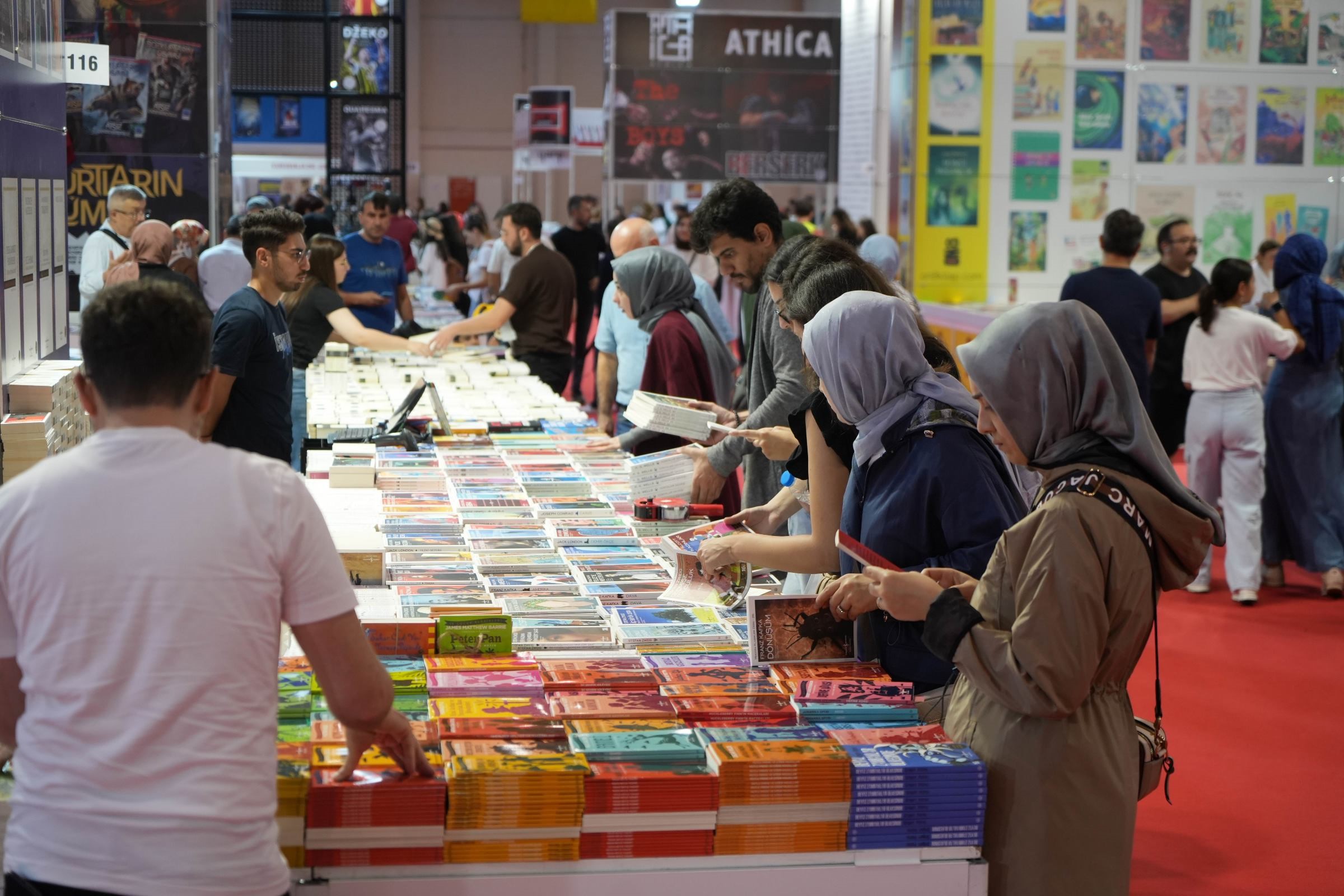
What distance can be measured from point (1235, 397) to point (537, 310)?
12.4 feet

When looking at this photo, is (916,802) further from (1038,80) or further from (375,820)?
(1038,80)

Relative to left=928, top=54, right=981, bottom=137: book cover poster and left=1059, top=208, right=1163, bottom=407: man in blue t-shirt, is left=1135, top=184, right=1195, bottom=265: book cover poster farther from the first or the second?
left=1059, top=208, right=1163, bottom=407: man in blue t-shirt

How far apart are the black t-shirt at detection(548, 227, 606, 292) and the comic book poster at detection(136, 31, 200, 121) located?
4112 millimetres

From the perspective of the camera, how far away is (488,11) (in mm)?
27688

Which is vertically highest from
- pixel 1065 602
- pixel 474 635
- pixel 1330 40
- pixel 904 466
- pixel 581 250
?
pixel 1330 40

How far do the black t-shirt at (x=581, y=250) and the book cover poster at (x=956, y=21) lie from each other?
4.21 m

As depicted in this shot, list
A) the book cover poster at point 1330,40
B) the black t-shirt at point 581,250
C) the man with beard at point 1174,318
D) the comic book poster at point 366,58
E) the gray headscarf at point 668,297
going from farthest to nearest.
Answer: the comic book poster at point 366,58 < the black t-shirt at point 581,250 < the book cover poster at point 1330,40 < the man with beard at point 1174,318 < the gray headscarf at point 668,297

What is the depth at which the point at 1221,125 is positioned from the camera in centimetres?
972

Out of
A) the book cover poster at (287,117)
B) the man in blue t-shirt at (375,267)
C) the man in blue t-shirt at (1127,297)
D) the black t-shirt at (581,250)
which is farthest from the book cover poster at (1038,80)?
the book cover poster at (287,117)

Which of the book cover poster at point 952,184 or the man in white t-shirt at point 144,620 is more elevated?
the book cover poster at point 952,184

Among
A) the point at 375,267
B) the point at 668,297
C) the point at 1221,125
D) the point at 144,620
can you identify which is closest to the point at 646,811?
the point at 144,620

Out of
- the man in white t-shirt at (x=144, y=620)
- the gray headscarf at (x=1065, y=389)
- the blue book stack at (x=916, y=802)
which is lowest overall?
the blue book stack at (x=916, y=802)

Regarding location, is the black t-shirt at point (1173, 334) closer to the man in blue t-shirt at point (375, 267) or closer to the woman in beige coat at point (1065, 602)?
the man in blue t-shirt at point (375, 267)

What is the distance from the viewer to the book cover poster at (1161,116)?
31.6ft
